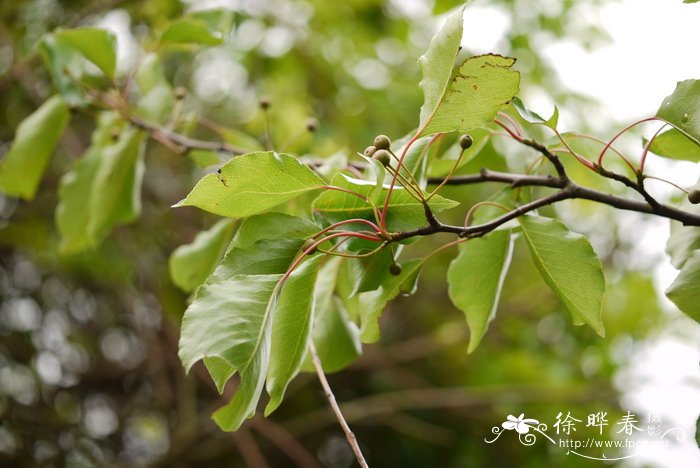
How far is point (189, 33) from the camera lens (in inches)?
30.7

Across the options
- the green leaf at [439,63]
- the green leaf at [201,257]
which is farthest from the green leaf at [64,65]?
the green leaf at [439,63]

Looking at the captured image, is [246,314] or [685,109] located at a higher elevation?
[685,109]

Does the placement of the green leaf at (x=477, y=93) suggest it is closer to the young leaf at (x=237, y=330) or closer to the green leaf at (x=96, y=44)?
the young leaf at (x=237, y=330)

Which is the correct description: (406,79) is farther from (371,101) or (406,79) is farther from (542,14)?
(542,14)

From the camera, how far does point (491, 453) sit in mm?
1737

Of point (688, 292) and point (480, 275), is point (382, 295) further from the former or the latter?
point (688, 292)

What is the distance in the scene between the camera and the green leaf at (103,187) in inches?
32.3

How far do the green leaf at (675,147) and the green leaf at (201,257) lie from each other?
0.40 meters

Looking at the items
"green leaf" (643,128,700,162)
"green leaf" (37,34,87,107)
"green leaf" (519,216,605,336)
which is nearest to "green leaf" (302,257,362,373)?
"green leaf" (519,216,605,336)

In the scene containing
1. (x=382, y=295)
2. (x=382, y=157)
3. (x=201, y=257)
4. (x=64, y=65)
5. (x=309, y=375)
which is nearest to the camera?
(x=382, y=157)

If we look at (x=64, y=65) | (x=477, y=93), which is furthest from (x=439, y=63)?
(x=64, y=65)

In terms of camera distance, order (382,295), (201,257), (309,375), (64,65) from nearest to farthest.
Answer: (382,295) → (201,257) → (64,65) → (309,375)

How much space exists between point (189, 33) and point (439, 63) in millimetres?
437

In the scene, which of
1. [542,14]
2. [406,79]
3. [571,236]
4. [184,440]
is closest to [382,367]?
[184,440]
